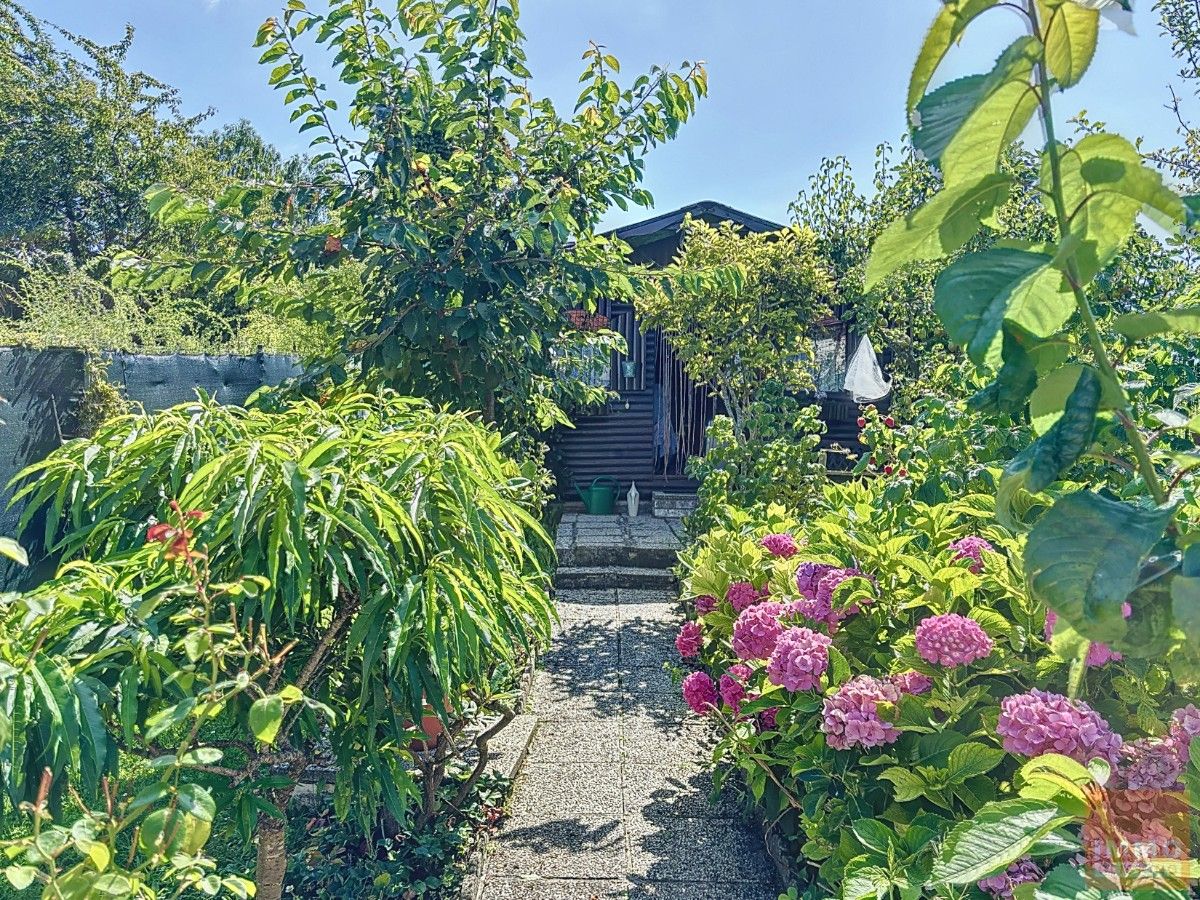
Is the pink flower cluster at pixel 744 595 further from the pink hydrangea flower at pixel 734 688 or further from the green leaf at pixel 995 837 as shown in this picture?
the green leaf at pixel 995 837

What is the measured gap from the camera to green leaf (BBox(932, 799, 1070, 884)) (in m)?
0.65

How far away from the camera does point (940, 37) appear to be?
0.56 m

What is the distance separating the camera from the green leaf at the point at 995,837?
65cm

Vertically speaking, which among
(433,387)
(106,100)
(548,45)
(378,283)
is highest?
(106,100)

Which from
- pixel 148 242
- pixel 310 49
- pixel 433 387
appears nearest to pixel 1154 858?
pixel 433 387

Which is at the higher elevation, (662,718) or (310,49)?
(310,49)

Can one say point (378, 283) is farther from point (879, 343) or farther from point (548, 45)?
point (879, 343)

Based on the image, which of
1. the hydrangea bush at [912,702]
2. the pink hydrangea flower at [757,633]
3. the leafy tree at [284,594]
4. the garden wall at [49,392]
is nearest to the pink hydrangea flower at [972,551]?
the hydrangea bush at [912,702]

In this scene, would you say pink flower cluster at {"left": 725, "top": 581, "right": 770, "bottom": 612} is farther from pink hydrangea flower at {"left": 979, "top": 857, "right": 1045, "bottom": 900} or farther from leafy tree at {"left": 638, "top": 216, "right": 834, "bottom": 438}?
leafy tree at {"left": 638, "top": 216, "right": 834, "bottom": 438}

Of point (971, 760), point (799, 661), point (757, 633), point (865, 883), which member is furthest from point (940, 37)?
point (757, 633)

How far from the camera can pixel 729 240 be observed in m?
6.30

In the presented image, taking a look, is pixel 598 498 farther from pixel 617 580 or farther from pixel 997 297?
pixel 997 297

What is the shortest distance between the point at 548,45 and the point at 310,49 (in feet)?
4.56

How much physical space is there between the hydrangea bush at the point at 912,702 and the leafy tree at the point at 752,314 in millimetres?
3628
